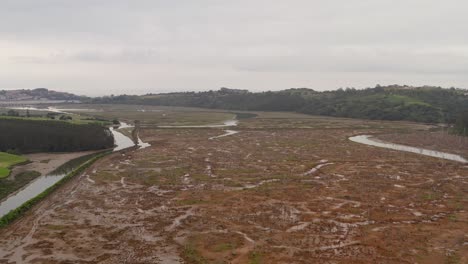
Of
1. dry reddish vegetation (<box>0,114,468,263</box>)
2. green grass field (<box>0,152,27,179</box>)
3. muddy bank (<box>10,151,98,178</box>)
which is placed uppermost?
green grass field (<box>0,152,27,179</box>)

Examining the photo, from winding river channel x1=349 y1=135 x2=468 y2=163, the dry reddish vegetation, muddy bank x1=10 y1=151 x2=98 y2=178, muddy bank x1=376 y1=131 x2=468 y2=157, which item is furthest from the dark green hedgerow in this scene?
muddy bank x1=376 y1=131 x2=468 y2=157

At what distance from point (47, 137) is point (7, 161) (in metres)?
15.6

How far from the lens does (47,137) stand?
75.9 m

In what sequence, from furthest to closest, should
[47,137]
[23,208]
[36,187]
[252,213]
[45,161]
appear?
[47,137] → [45,161] → [36,187] → [23,208] → [252,213]

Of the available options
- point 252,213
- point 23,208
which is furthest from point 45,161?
point 252,213

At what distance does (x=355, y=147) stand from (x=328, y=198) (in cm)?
3919

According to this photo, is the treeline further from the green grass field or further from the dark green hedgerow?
the dark green hedgerow

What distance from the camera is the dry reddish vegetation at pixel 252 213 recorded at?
94.6ft

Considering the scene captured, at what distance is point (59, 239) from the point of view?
103 feet

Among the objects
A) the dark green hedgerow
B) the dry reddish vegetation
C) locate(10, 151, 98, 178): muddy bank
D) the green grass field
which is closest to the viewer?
the dry reddish vegetation

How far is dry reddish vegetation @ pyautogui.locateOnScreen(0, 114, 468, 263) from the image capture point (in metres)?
28.8

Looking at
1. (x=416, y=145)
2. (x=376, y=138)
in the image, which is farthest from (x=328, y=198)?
(x=376, y=138)

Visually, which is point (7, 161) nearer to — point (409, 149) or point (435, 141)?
point (409, 149)

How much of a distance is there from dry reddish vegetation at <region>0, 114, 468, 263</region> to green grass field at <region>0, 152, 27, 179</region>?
9130 millimetres
